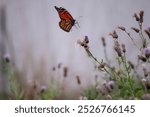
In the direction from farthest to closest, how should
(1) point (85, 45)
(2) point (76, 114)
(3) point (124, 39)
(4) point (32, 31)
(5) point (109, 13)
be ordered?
(4) point (32, 31) → (5) point (109, 13) → (3) point (124, 39) → (2) point (76, 114) → (1) point (85, 45)

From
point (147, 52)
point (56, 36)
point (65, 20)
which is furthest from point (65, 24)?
point (56, 36)

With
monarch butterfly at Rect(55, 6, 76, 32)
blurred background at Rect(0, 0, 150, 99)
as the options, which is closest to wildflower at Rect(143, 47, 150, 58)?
monarch butterfly at Rect(55, 6, 76, 32)

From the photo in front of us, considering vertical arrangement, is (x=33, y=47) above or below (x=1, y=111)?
above

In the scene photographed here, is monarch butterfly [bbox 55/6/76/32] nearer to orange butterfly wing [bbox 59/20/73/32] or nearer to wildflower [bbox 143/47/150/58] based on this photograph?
orange butterfly wing [bbox 59/20/73/32]

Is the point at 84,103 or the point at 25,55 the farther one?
the point at 25,55

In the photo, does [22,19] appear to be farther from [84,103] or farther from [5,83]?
[84,103]

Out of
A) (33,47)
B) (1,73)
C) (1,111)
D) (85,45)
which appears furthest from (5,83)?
(85,45)

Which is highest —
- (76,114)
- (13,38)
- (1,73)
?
(13,38)

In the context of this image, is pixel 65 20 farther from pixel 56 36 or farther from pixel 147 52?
pixel 56 36
